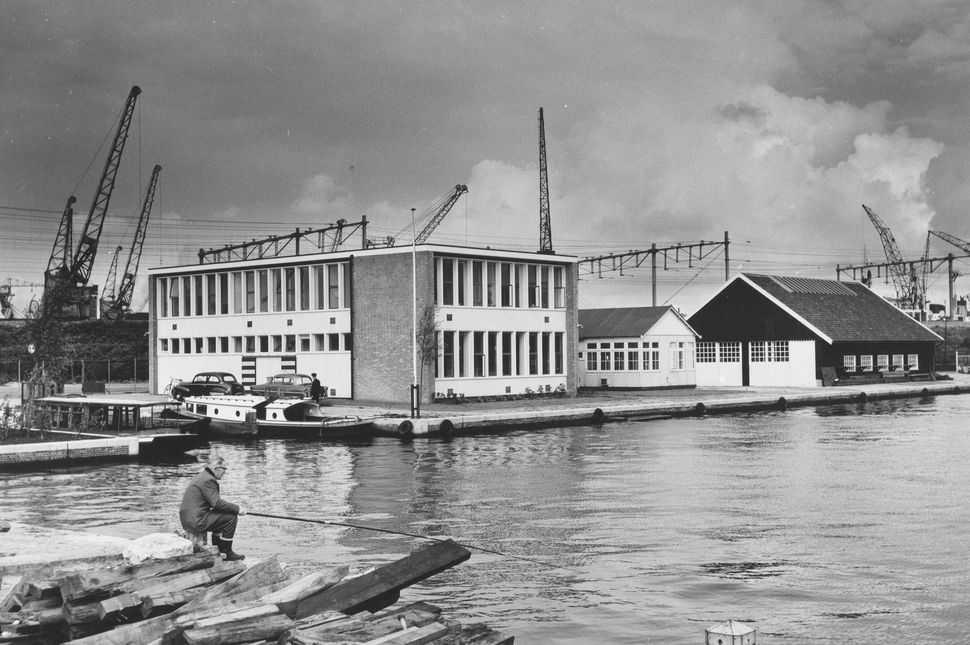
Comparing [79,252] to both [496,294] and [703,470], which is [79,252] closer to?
[496,294]

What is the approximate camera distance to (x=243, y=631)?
888 centimetres

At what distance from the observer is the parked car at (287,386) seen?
48.2 m

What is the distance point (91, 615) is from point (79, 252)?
329ft

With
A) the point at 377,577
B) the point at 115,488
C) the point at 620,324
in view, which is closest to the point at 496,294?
the point at 620,324

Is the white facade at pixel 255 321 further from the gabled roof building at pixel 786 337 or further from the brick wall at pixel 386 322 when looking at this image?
the gabled roof building at pixel 786 337

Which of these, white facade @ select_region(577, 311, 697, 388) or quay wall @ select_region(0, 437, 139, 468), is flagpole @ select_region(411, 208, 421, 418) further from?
white facade @ select_region(577, 311, 697, 388)

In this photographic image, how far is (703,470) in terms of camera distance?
28.3 meters

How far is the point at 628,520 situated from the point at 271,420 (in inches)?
939

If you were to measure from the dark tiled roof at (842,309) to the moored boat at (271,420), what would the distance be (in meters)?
41.6

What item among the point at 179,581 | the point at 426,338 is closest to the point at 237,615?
the point at 179,581

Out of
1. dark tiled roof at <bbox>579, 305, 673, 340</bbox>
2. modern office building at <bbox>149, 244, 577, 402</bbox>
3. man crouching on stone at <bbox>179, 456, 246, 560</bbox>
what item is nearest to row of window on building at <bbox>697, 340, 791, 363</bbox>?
dark tiled roof at <bbox>579, 305, 673, 340</bbox>

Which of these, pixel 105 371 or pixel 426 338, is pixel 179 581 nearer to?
pixel 426 338

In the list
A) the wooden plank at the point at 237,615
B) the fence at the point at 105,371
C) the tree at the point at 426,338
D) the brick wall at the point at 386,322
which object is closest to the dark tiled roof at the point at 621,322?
the brick wall at the point at 386,322

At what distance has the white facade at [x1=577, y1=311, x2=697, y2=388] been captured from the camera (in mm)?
65312
